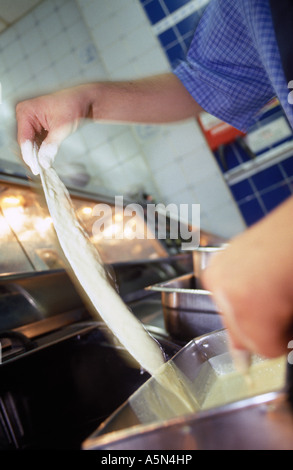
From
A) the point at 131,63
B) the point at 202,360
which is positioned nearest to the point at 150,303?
the point at 202,360

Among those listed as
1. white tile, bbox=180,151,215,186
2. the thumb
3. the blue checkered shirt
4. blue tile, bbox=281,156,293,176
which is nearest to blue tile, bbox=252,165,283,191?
blue tile, bbox=281,156,293,176

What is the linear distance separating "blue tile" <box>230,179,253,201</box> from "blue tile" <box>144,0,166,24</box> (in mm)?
2157

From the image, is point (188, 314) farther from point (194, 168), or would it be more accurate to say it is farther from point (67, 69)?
point (67, 69)

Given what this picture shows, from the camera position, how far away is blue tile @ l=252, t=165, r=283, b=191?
124 inches

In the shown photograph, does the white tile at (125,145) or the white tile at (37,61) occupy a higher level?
the white tile at (37,61)

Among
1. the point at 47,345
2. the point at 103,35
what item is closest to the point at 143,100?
the point at 47,345

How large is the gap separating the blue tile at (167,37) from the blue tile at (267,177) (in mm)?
1851

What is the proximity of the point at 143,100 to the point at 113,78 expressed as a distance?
3.04m

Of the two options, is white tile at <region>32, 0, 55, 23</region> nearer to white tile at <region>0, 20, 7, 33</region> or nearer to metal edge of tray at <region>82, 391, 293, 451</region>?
A: white tile at <region>0, 20, 7, 33</region>

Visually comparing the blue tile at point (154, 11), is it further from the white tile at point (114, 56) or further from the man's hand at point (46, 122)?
the man's hand at point (46, 122)

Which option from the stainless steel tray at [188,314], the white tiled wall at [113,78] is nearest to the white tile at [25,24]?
the white tiled wall at [113,78]

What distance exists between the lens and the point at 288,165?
3.11 m

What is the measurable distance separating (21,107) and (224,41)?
696 millimetres

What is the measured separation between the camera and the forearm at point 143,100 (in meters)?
0.87
